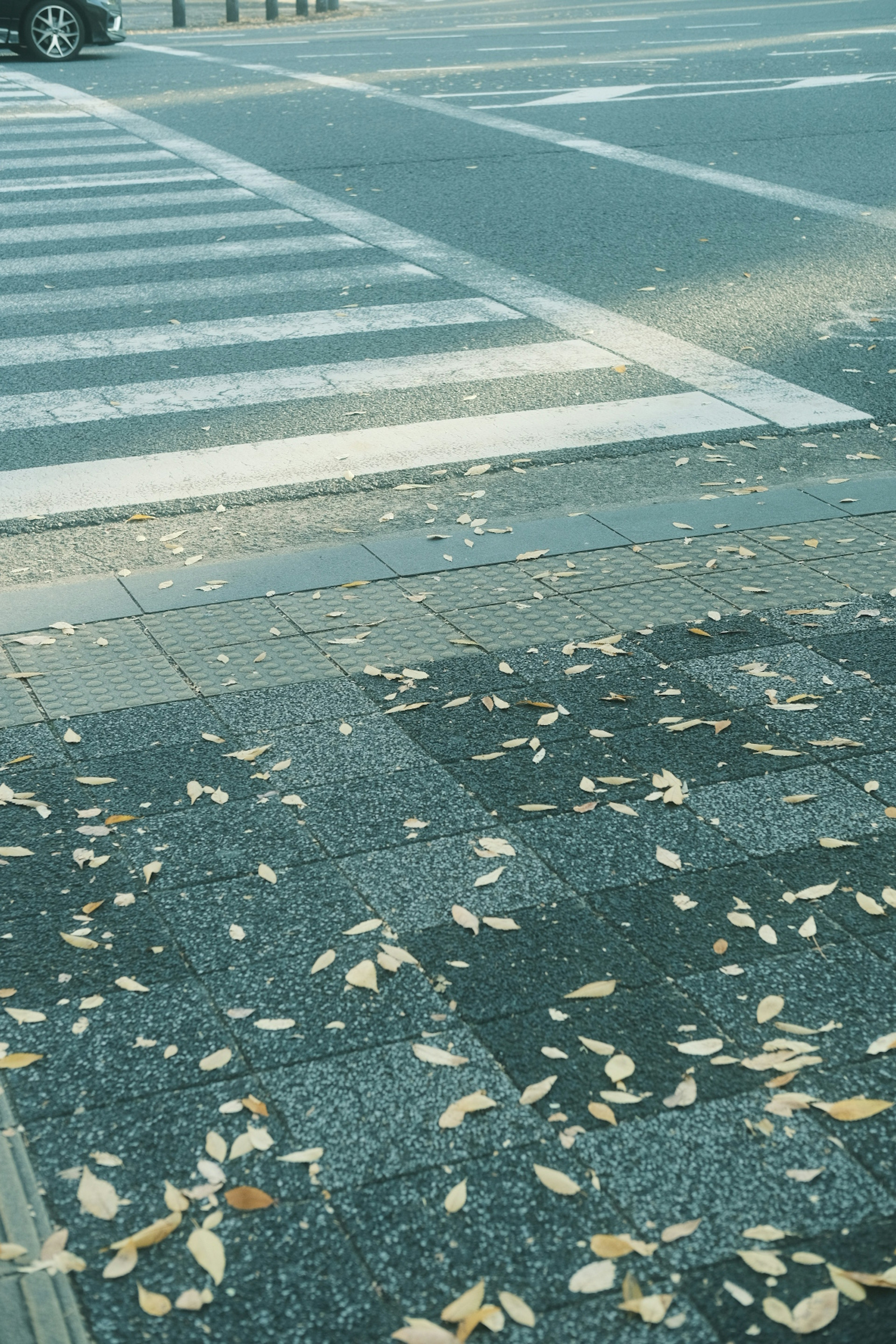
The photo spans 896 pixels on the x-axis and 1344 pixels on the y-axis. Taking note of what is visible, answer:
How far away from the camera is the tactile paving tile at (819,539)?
572cm

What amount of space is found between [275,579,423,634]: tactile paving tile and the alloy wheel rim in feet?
56.6

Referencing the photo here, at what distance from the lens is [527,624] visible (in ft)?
16.9

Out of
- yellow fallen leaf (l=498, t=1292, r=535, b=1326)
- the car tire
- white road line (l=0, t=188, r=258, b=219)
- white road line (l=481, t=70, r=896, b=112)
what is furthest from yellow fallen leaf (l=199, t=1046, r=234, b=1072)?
the car tire

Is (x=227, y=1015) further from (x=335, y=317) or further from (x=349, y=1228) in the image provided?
(x=335, y=317)

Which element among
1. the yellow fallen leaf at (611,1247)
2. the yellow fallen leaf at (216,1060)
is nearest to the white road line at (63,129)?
the yellow fallen leaf at (216,1060)

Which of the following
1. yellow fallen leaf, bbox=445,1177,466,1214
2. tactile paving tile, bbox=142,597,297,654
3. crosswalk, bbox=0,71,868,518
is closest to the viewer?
yellow fallen leaf, bbox=445,1177,466,1214

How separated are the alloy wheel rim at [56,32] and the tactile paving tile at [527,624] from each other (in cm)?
1760

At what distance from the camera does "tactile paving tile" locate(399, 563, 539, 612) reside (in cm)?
532

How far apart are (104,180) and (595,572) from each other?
8913 millimetres

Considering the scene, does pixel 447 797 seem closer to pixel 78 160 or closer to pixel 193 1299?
pixel 193 1299

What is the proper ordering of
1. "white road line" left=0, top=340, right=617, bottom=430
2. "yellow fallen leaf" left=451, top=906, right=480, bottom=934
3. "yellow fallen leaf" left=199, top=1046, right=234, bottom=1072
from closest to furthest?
1. "yellow fallen leaf" left=199, top=1046, right=234, bottom=1072
2. "yellow fallen leaf" left=451, top=906, right=480, bottom=934
3. "white road line" left=0, top=340, right=617, bottom=430

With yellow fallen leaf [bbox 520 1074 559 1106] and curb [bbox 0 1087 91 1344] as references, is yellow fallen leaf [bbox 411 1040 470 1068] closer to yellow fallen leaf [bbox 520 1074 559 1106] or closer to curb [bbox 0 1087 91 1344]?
yellow fallen leaf [bbox 520 1074 559 1106]

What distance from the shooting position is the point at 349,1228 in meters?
2.67

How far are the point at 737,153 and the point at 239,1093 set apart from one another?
1254 cm
